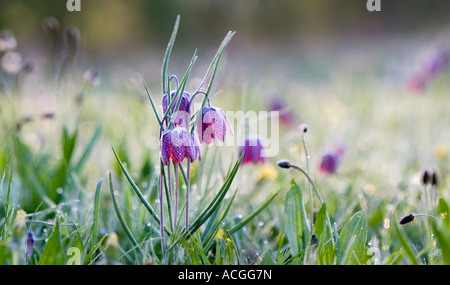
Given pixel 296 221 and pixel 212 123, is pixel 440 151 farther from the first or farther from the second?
pixel 212 123

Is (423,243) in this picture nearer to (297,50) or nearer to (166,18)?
(166,18)

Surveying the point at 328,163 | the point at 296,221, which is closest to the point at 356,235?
the point at 296,221

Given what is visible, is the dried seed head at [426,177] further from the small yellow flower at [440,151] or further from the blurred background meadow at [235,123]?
the small yellow flower at [440,151]

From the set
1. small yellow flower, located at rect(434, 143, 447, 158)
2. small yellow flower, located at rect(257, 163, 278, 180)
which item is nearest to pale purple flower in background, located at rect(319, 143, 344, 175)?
small yellow flower, located at rect(257, 163, 278, 180)

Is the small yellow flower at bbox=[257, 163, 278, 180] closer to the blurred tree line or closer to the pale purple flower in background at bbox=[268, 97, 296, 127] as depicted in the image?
the pale purple flower in background at bbox=[268, 97, 296, 127]

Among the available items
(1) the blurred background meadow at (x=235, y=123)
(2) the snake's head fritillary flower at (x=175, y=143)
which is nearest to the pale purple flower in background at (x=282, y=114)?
(1) the blurred background meadow at (x=235, y=123)
